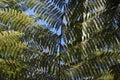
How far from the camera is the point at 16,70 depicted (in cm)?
381

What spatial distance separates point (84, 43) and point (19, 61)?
75 cm

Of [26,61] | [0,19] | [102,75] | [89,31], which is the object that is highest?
[0,19]

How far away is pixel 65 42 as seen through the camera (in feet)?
12.4

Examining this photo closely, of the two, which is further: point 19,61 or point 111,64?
point 19,61

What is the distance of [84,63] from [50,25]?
0.61 meters

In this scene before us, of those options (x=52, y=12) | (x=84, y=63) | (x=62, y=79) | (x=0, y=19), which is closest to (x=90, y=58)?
(x=84, y=63)

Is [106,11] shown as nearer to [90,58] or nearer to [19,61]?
[90,58]

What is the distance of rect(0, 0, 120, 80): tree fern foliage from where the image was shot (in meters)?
3.64

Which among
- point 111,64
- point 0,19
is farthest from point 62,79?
point 0,19

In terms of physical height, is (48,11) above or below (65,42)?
above

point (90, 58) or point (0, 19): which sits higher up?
point (0, 19)

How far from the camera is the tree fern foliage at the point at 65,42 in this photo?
3639mm

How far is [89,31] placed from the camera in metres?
3.72

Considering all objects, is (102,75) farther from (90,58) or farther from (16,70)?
(16,70)
